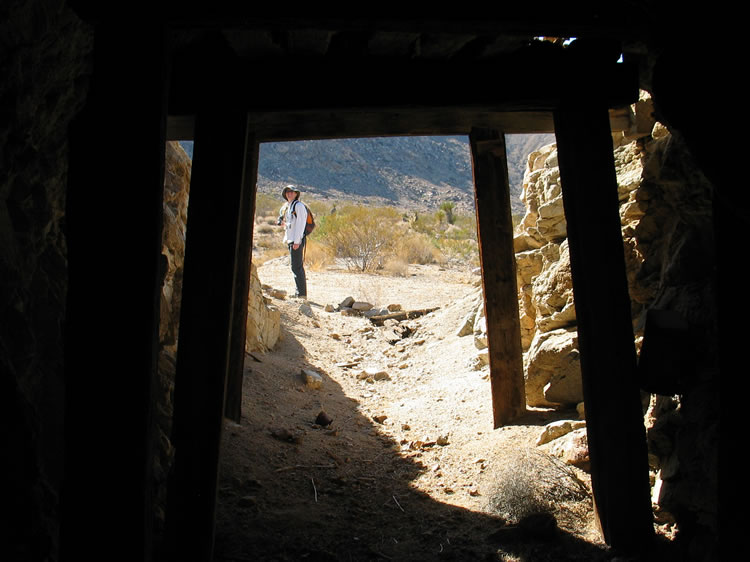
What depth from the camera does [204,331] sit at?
2.48 metres

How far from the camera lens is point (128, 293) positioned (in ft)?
5.81

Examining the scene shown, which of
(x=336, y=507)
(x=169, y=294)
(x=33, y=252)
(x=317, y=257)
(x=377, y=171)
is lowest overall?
(x=336, y=507)

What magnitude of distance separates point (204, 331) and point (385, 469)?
186 centimetres

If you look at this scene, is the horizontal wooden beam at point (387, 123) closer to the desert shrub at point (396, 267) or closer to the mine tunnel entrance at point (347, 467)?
the mine tunnel entrance at point (347, 467)

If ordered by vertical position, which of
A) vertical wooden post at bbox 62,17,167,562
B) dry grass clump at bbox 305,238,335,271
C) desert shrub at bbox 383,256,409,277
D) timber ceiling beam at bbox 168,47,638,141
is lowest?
vertical wooden post at bbox 62,17,167,562

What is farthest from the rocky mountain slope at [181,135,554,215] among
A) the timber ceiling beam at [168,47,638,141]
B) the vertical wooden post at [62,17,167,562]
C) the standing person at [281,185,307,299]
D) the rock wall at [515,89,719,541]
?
the vertical wooden post at [62,17,167,562]

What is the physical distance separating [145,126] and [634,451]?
7.76 feet

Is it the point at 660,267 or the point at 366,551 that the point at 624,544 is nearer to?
the point at 366,551

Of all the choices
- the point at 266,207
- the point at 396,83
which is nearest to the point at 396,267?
the point at 396,83

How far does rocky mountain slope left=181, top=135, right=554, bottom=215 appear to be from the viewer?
41000 millimetres

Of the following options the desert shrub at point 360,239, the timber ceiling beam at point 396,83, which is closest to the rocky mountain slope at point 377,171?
the desert shrub at point 360,239

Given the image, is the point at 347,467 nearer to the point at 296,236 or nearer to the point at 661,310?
the point at 661,310

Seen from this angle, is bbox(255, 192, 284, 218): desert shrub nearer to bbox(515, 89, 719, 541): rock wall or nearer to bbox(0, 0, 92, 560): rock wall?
bbox(515, 89, 719, 541): rock wall

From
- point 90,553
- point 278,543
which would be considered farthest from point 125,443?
point 278,543
